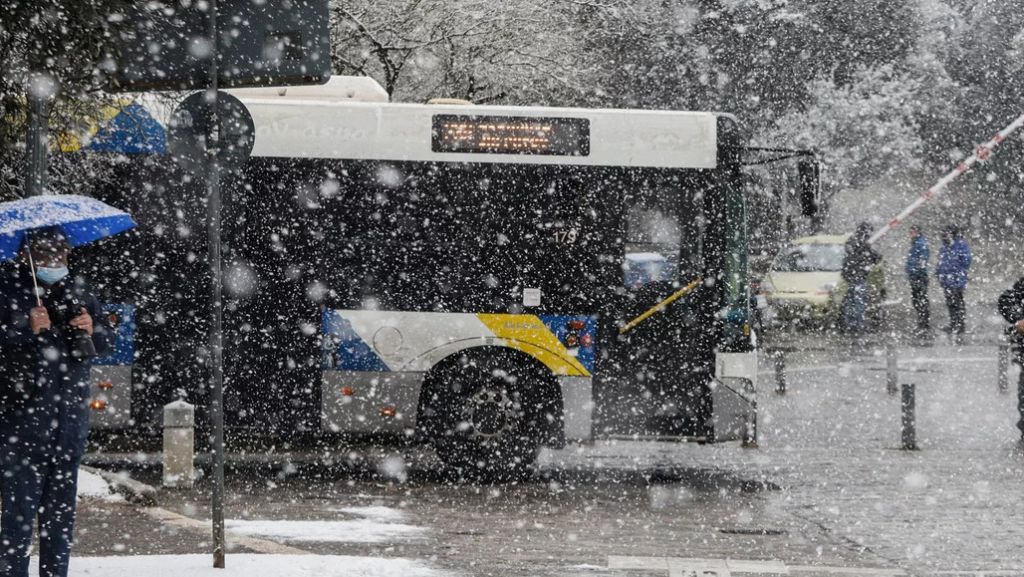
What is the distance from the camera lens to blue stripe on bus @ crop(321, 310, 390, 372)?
1245 centimetres

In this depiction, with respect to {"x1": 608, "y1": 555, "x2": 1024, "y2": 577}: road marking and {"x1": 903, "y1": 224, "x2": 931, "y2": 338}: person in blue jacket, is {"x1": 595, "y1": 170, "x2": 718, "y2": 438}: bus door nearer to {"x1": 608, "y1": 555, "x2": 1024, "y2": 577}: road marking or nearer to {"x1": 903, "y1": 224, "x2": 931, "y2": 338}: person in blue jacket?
{"x1": 608, "y1": 555, "x2": 1024, "y2": 577}: road marking

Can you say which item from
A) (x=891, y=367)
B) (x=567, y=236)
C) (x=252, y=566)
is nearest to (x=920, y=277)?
(x=891, y=367)

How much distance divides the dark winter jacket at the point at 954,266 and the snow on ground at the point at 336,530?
19.0m

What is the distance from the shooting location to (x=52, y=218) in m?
7.39

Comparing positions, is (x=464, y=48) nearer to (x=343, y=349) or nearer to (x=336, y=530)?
(x=343, y=349)

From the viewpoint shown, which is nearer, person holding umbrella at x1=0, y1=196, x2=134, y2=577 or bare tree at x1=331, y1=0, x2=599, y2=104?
person holding umbrella at x1=0, y1=196, x2=134, y2=577

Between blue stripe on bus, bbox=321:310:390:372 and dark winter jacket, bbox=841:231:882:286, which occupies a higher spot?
dark winter jacket, bbox=841:231:882:286

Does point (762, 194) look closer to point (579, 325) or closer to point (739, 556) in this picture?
point (579, 325)

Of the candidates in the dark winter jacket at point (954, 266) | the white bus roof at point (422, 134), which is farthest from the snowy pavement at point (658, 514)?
the dark winter jacket at point (954, 266)

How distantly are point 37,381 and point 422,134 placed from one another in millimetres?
5979

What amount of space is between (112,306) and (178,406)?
1166 millimetres

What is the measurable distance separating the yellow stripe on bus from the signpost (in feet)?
13.3

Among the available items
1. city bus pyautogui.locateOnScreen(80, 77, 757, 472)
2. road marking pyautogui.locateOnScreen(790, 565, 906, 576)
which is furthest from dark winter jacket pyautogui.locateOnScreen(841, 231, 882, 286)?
road marking pyautogui.locateOnScreen(790, 565, 906, 576)

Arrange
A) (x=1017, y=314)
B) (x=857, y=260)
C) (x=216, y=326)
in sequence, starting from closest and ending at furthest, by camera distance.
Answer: (x=216, y=326) → (x=1017, y=314) → (x=857, y=260)
